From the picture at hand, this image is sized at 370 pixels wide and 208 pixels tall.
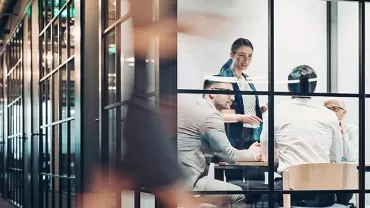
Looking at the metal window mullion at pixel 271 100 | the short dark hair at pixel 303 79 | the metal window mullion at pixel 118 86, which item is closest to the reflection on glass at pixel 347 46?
the short dark hair at pixel 303 79

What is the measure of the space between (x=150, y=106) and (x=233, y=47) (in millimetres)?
463

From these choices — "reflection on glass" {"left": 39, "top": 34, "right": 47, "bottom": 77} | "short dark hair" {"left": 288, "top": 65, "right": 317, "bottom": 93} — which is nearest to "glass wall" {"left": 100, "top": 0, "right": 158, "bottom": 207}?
"short dark hair" {"left": 288, "top": 65, "right": 317, "bottom": 93}

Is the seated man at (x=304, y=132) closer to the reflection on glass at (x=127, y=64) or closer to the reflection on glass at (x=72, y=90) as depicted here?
the reflection on glass at (x=127, y=64)

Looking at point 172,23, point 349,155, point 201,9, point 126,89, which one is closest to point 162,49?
point 172,23

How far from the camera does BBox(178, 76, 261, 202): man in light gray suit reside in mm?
2449

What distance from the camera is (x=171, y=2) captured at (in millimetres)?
2354

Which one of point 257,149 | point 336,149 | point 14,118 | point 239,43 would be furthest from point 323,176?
point 14,118

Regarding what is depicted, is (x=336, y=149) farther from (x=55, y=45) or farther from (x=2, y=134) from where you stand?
(x=2, y=134)

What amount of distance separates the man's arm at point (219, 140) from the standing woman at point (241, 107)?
0.07 feet

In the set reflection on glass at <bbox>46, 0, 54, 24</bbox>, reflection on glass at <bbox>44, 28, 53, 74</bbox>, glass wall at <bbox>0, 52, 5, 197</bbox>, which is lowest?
glass wall at <bbox>0, 52, 5, 197</bbox>

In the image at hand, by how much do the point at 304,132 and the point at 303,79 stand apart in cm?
23

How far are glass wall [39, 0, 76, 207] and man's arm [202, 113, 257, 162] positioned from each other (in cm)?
140

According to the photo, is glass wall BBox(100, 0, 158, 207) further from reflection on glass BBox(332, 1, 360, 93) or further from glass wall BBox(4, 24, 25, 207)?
glass wall BBox(4, 24, 25, 207)

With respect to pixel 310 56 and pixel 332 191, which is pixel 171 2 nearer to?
pixel 310 56
